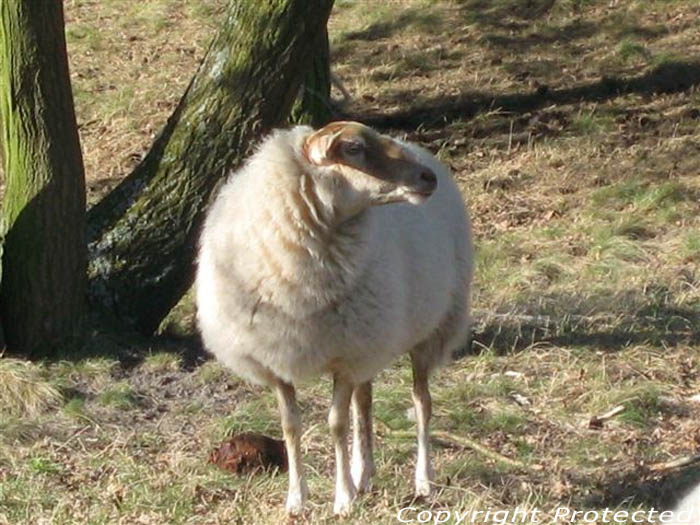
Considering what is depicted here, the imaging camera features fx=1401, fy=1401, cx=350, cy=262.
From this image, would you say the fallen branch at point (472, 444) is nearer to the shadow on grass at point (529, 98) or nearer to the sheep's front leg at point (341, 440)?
the sheep's front leg at point (341, 440)

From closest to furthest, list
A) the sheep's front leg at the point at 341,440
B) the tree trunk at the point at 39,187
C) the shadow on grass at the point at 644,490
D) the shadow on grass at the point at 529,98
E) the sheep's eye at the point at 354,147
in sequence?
the sheep's eye at the point at 354,147 < the sheep's front leg at the point at 341,440 < the shadow on grass at the point at 644,490 < the tree trunk at the point at 39,187 < the shadow on grass at the point at 529,98

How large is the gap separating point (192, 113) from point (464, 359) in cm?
198

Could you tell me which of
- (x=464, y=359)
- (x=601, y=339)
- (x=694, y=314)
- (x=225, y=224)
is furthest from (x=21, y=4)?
(x=694, y=314)

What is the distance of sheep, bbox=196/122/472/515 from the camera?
16.4ft

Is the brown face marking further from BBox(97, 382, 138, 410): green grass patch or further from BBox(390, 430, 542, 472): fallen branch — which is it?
BBox(97, 382, 138, 410): green grass patch

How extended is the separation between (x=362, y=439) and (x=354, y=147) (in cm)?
136

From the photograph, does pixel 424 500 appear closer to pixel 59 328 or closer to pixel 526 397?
pixel 526 397

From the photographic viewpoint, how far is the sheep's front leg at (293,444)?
535 cm

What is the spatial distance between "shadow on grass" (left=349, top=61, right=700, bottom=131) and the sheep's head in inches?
263

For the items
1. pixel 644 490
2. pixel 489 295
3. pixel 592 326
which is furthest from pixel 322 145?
pixel 489 295

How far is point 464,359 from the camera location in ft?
24.6

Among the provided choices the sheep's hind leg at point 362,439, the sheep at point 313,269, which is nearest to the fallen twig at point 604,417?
the sheep's hind leg at point 362,439

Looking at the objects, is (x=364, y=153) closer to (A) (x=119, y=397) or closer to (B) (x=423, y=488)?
(B) (x=423, y=488)

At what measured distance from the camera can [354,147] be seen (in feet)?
16.2
